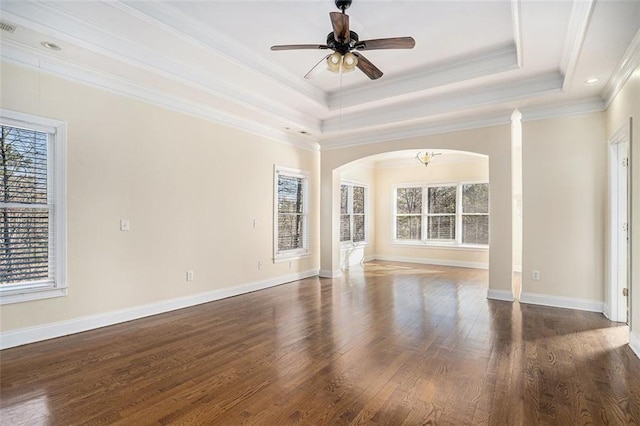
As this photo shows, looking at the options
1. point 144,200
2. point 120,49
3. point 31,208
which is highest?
point 120,49

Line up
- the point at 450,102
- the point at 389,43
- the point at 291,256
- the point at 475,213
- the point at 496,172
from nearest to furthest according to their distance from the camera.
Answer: the point at 389,43, the point at 450,102, the point at 496,172, the point at 291,256, the point at 475,213

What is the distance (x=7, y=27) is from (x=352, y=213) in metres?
7.02

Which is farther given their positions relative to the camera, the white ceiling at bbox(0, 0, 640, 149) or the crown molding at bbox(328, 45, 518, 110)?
the crown molding at bbox(328, 45, 518, 110)

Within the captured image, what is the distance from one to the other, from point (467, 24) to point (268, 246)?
442 cm

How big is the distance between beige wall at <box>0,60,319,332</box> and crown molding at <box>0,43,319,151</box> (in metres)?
0.08

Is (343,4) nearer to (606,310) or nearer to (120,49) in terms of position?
(120,49)

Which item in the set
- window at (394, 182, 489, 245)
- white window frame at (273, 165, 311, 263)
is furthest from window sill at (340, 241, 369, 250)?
white window frame at (273, 165, 311, 263)

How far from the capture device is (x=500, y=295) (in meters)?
4.98

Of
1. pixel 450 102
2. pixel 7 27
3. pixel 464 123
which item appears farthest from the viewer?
pixel 464 123

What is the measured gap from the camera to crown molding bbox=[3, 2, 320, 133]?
2.78 meters

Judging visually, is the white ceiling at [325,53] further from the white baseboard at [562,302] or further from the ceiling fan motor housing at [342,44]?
the white baseboard at [562,302]

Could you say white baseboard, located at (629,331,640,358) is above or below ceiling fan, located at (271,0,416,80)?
below

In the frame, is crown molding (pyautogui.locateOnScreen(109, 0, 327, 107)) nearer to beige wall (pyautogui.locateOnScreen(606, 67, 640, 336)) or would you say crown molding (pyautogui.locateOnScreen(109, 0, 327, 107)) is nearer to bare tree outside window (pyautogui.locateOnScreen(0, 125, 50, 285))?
bare tree outside window (pyautogui.locateOnScreen(0, 125, 50, 285))

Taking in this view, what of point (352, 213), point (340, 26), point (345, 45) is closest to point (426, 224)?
point (352, 213)
